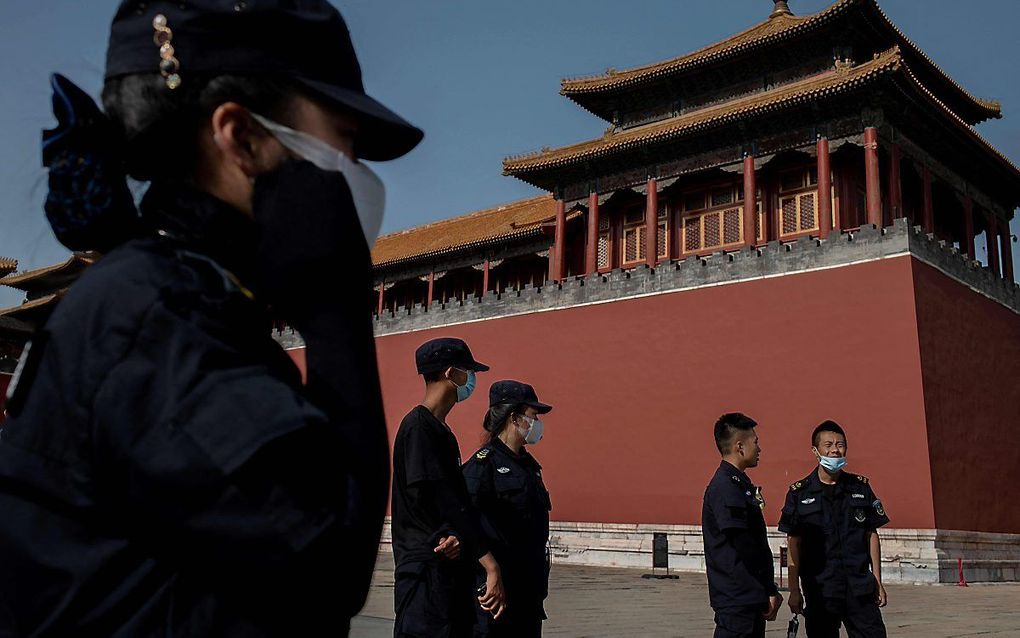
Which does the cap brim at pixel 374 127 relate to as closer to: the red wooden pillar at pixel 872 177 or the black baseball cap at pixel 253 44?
the black baseball cap at pixel 253 44

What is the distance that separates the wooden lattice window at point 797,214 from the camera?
13695 mm

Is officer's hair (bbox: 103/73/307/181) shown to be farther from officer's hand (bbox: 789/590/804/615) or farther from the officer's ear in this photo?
officer's hand (bbox: 789/590/804/615)

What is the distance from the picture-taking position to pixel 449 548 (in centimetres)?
311

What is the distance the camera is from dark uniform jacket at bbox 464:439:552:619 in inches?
144

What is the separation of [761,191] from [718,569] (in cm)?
1115

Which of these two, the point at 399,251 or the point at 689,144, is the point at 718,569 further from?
the point at 399,251

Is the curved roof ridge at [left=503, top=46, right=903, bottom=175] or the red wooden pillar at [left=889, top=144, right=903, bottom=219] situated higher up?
the curved roof ridge at [left=503, top=46, right=903, bottom=175]

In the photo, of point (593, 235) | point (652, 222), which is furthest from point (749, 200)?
Answer: point (593, 235)

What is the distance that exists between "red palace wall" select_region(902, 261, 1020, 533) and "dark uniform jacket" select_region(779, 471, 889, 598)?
687 cm

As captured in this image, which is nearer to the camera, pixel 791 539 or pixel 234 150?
pixel 234 150

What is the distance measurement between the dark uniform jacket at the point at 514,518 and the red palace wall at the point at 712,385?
8509mm

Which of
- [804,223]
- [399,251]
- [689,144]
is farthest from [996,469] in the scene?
[399,251]

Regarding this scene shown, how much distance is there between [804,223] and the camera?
13766mm

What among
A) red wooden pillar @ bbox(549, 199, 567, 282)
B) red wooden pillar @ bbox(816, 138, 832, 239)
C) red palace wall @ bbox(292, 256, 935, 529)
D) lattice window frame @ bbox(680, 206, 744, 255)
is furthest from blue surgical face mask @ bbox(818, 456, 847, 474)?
red wooden pillar @ bbox(549, 199, 567, 282)
